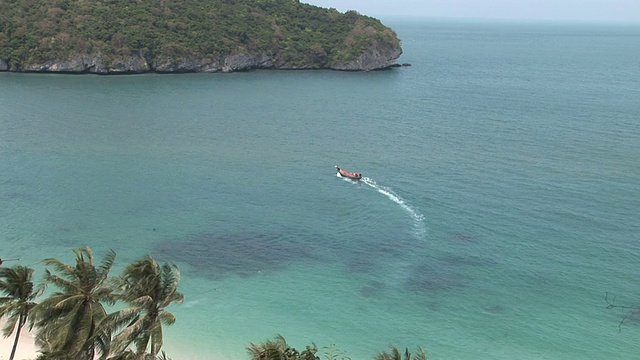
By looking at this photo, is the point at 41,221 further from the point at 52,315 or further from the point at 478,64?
the point at 478,64

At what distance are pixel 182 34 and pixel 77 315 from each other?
128 meters

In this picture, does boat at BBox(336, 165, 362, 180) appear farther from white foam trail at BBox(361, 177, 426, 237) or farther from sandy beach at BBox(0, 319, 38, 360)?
sandy beach at BBox(0, 319, 38, 360)

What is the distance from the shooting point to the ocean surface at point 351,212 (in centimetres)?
4038

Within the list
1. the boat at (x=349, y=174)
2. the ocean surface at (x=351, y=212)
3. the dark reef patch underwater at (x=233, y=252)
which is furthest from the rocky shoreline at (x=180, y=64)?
the dark reef patch underwater at (x=233, y=252)

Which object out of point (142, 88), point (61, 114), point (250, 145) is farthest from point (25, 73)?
point (250, 145)

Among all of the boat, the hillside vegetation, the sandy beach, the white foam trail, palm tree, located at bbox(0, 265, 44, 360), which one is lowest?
the sandy beach

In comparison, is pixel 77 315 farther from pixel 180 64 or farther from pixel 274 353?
pixel 180 64

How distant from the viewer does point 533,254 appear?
4956 cm

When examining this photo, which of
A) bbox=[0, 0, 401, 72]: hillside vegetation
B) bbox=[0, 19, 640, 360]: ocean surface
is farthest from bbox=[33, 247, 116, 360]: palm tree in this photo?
bbox=[0, 0, 401, 72]: hillside vegetation

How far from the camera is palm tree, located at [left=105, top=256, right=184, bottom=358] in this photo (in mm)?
22969

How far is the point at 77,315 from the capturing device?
2322cm

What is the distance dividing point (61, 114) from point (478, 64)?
377ft

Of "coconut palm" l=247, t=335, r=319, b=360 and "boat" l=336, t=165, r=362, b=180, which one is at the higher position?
"coconut palm" l=247, t=335, r=319, b=360

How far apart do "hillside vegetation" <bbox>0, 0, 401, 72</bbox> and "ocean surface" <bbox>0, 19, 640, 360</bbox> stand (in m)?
24.9
